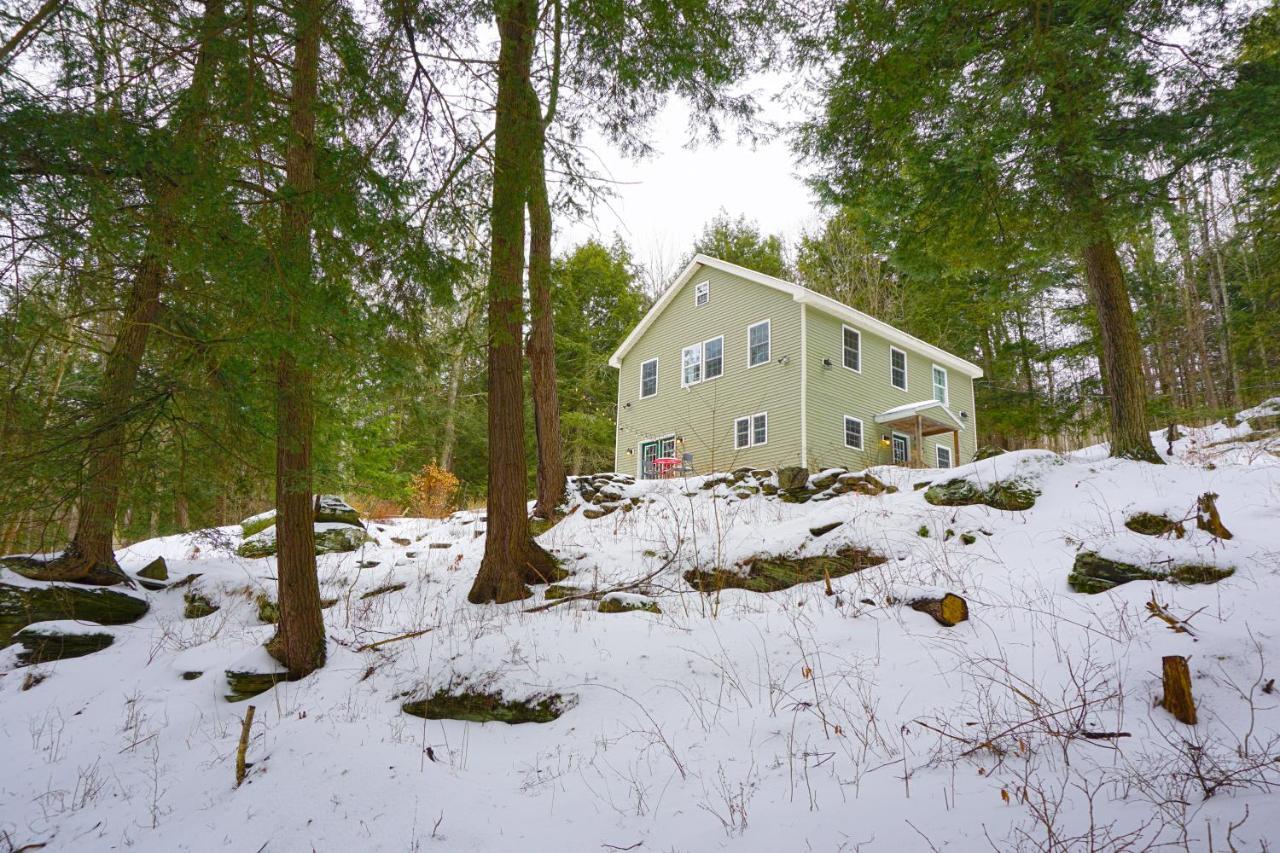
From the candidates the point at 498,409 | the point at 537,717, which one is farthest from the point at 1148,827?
the point at 498,409

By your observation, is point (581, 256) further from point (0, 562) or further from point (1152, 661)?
point (1152, 661)

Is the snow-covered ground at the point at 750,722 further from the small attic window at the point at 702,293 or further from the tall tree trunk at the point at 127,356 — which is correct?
the small attic window at the point at 702,293

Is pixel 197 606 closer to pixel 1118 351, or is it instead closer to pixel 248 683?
pixel 248 683

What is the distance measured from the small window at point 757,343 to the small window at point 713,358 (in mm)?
973

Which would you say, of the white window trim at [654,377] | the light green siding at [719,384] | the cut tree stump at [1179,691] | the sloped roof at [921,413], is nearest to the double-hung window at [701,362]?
the light green siding at [719,384]

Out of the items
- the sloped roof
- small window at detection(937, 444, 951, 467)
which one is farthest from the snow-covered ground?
small window at detection(937, 444, 951, 467)

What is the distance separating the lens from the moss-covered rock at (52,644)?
18.2ft

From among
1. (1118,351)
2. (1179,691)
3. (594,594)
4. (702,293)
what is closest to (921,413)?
(702,293)

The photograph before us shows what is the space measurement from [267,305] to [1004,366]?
27229 mm

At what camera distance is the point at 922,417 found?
18.0 m

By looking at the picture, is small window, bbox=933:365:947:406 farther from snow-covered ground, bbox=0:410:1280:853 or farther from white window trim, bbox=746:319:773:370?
snow-covered ground, bbox=0:410:1280:853

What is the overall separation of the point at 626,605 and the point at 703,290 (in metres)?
15.2

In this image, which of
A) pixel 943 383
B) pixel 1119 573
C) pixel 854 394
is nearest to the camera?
pixel 1119 573

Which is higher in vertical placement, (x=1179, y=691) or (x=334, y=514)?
(x=334, y=514)
